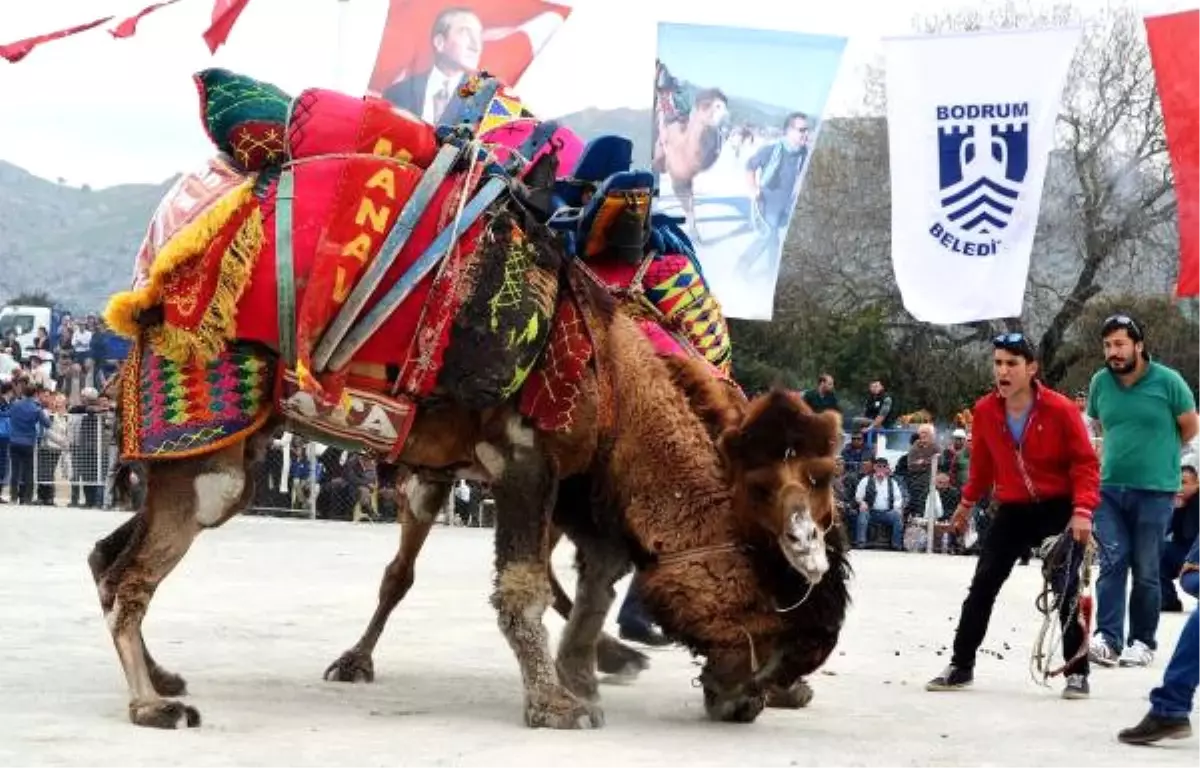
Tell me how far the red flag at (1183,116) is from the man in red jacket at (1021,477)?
4.48 meters

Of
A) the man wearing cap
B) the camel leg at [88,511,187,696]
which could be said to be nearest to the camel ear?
A: the camel leg at [88,511,187,696]

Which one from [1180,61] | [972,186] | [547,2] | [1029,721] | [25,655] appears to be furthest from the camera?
[547,2]

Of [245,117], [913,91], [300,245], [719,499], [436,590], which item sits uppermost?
[913,91]

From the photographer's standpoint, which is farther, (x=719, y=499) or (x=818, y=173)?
(x=818, y=173)

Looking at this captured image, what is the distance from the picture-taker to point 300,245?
7.89 metres

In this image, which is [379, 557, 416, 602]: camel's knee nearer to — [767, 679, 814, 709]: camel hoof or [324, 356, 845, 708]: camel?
[324, 356, 845, 708]: camel

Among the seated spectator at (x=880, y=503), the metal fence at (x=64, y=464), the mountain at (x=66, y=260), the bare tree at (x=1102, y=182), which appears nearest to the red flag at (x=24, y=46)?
the seated spectator at (x=880, y=503)

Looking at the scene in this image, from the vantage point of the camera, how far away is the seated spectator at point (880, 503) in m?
22.2

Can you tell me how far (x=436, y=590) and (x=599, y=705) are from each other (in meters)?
5.99

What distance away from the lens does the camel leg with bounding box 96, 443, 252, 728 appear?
7770 millimetres

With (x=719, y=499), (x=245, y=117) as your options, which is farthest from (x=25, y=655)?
(x=719, y=499)

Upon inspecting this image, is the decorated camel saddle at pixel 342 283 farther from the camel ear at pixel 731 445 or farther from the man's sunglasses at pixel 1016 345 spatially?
the man's sunglasses at pixel 1016 345

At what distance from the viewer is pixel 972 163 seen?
15695mm

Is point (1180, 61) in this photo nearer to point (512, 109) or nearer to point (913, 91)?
point (913, 91)
